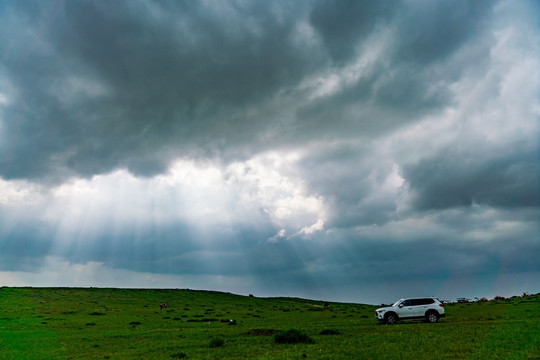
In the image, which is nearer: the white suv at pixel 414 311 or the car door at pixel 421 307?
the white suv at pixel 414 311

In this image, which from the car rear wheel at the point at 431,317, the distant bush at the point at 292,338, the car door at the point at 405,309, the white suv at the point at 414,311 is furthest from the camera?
the car door at the point at 405,309

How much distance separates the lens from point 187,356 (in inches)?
914

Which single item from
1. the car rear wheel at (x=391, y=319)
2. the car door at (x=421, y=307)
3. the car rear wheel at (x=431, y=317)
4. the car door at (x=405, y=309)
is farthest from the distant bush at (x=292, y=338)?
the car rear wheel at (x=431, y=317)

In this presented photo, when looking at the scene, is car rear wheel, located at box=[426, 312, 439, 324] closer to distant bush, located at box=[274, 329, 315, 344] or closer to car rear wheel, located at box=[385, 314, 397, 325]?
car rear wheel, located at box=[385, 314, 397, 325]

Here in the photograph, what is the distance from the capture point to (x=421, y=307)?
137 feet

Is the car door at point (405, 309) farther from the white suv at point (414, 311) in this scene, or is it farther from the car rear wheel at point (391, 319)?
the car rear wheel at point (391, 319)

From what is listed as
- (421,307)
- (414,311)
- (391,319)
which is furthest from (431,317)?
(391,319)

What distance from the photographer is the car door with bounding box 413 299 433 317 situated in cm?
4150

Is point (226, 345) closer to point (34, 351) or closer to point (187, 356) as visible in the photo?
point (187, 356)

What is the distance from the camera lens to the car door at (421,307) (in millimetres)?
41500

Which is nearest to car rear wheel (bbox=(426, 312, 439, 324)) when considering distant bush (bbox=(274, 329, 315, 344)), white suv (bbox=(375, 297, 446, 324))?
white suv (bbox=(375, 297, 446, 324))

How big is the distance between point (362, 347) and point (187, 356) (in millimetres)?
11202

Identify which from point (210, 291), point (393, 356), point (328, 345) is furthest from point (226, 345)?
point (210, 291)

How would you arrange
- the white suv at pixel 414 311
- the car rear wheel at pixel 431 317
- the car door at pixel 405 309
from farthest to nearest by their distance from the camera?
the car door at pixel 405 309 → the white suv at pixel 414 311 → the car rear wheel at pixel 431 317
